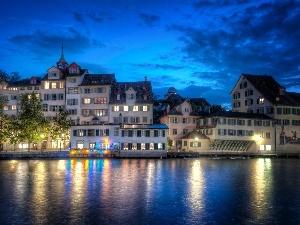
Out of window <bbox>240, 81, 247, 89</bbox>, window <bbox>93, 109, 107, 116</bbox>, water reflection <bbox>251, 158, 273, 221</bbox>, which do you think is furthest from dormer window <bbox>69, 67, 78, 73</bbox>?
water reflection <bbox>251, 158, 273, 221</bbox>

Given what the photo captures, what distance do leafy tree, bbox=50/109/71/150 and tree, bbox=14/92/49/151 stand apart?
2624 mm

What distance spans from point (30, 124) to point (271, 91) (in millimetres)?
65058

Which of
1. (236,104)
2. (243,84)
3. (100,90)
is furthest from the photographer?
(236,104)

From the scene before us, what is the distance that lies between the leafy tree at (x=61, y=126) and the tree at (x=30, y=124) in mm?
2624

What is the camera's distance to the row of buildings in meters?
97.4

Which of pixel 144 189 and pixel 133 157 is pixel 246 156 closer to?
pixel 133 157

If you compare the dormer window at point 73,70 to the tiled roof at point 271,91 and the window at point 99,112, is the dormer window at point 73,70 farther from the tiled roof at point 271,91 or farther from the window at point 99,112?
the tiled roof at point 271,91

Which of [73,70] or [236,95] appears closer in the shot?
[73,70]

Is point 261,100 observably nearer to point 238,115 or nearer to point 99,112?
point 238,115

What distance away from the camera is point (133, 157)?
309 ft

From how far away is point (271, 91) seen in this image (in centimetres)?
10938

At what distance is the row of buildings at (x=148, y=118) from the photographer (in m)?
97.4

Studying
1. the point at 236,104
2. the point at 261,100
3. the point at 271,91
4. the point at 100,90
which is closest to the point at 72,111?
the point at 100,90

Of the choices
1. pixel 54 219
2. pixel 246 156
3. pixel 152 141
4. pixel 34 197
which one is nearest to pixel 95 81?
pixel 152 141
